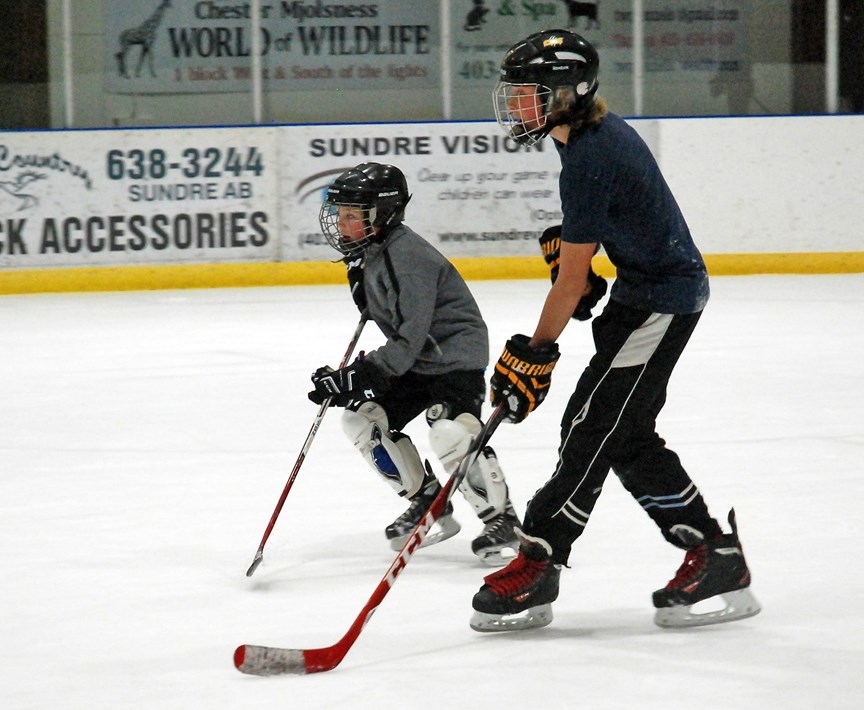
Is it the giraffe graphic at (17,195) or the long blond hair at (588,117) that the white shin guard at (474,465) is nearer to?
the long blond hair at (588,117)

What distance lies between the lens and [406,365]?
3.18 m

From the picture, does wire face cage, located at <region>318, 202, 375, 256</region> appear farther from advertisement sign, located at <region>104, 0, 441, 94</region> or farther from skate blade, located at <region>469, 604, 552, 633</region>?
advertisement sign, located at <region>104, 0, 441, 94</region>

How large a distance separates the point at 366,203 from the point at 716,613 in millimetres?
1162

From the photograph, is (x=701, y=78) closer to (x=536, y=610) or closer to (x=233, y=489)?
(x=233, y=489)

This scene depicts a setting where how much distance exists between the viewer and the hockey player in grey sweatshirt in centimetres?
320

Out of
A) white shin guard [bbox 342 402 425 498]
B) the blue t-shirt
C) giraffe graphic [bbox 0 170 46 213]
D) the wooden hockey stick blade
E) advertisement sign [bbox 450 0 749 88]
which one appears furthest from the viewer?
advertisement sign [bbox 450 0 749 88]

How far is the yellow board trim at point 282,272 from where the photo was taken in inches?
352

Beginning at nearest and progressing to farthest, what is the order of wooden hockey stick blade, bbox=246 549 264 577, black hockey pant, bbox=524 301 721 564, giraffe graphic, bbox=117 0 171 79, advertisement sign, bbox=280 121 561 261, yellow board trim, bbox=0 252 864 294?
black hockey pant, bbox=524 301 721 564 → wooden hockey stick blade, bbox=246 549 264 577 → yellow board trim, bbox=0 252 864 294 → advertisement sign, bbox=280 121 561 261 → giraffe graphic, bbox=117 0 171 79

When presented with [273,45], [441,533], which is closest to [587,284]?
[441,533]

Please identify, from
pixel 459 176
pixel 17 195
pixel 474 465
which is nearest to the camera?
pixel 474 465

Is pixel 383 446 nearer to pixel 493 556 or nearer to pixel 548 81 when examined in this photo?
pixel 493 556

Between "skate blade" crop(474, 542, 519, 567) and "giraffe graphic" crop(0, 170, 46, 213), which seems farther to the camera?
"giraffe graphic" crop(0, 170, 46, 213)

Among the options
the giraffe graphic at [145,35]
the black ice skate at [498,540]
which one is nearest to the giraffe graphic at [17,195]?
the giraffe graphic at [145,35]

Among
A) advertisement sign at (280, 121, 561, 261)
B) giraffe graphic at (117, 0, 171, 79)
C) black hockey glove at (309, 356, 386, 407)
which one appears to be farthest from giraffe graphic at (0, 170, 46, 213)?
black hockey glove at (309, 356, 386, 407)
